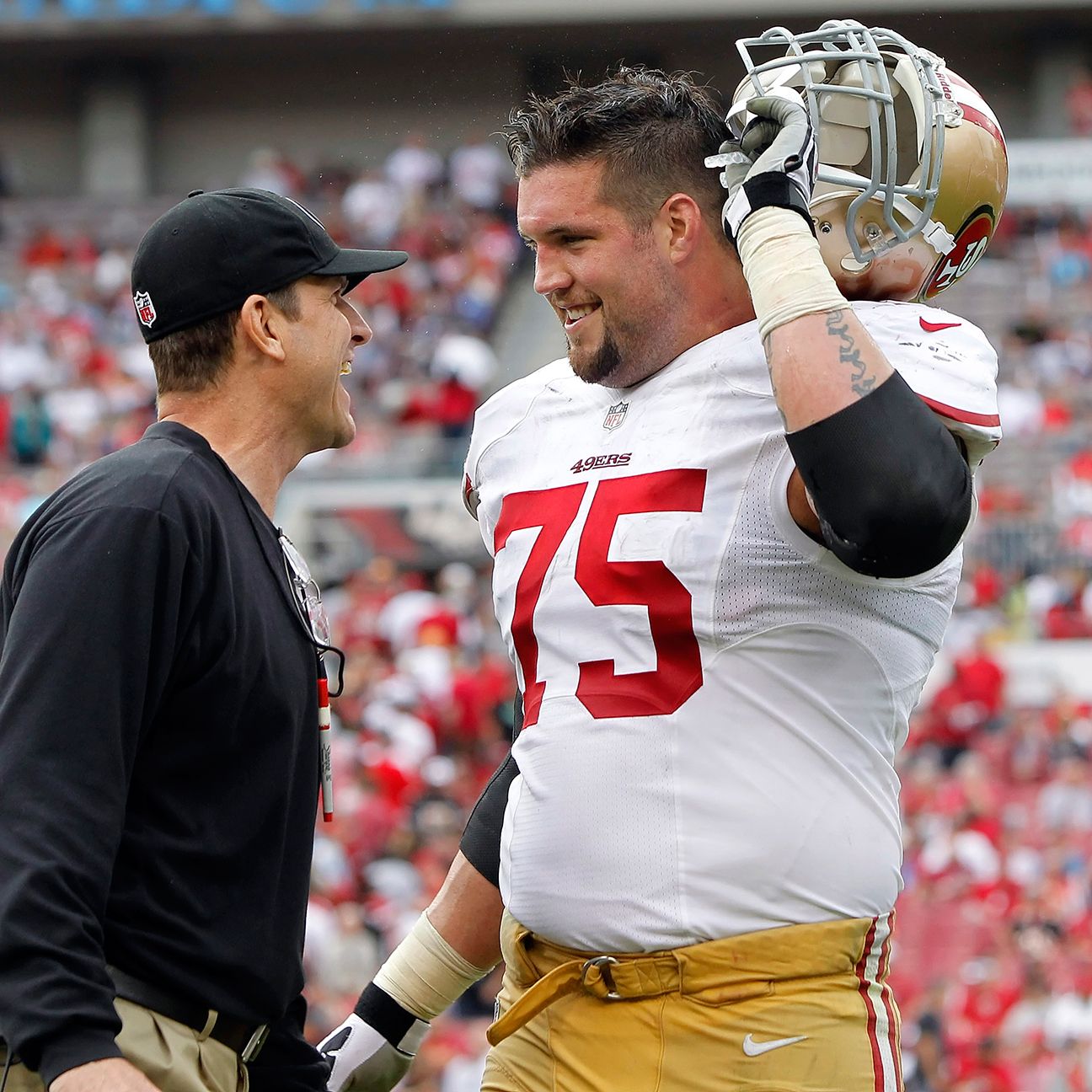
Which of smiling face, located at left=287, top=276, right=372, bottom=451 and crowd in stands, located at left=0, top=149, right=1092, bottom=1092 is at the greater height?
smiling face, located at left=287, top=276, right=372, bottom=451

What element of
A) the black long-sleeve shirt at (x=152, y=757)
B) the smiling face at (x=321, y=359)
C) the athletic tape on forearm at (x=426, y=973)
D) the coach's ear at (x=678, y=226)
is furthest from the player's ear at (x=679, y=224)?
the athletic tape on forearm at (x=426, y=973)

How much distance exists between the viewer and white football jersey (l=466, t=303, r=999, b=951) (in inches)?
99.7

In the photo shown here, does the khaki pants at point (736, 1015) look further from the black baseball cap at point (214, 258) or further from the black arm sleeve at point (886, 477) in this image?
the black baseball cap at point (214, 258)

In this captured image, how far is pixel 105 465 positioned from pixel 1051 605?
427 inches

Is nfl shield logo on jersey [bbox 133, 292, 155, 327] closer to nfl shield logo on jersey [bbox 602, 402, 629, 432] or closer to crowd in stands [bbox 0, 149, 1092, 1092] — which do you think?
nfl shield logo on jersey [bbox 602, 402, 629, 432]

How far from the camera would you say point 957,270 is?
295cm

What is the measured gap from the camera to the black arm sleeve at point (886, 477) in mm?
2301

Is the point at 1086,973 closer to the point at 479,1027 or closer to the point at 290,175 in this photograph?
the point at 479,1027

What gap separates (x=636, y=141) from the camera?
2.81 m

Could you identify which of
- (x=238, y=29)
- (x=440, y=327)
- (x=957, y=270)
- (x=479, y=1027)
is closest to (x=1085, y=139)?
(x=440, y=327)

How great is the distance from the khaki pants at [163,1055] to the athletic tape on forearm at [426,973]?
0.66 m

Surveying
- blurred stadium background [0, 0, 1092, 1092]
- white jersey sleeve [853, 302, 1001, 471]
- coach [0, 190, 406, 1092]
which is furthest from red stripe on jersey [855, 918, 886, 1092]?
blurred stadium background [0, 0, 1092, 1092]

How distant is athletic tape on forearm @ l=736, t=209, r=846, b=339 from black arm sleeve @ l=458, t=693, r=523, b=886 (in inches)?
33.6

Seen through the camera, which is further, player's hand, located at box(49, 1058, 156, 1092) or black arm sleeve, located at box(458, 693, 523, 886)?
black arm sleeve, located at box(458, 693, 523, 886)
